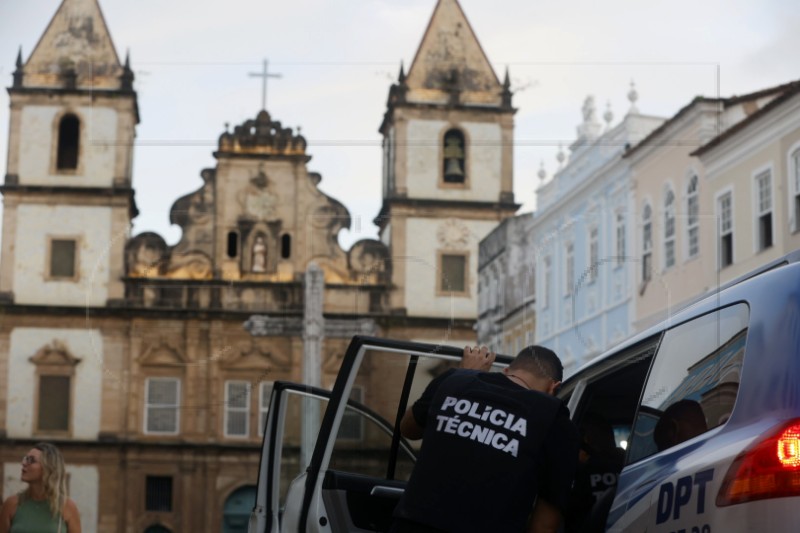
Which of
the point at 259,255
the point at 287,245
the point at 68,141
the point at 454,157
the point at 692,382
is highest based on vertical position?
the point at 68,141

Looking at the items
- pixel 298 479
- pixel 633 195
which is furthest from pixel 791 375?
pixel 633 195

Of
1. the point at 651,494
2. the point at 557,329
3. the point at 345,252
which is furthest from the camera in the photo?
the point at 345,252

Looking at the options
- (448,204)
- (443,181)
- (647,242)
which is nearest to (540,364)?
(647,242)

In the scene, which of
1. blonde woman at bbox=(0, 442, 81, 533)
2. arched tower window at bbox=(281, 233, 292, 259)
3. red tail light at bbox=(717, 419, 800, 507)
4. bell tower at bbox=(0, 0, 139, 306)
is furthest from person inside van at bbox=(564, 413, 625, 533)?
arched tower window at bbox=(281, 233, 292, 259)

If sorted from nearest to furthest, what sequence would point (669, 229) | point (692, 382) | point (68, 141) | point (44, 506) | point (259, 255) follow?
1. point (692, 382)
2. point (44, 506)
3. point (669, 229)
4. point (259, 255)
5. point (68, 141)

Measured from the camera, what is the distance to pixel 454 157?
149 ft

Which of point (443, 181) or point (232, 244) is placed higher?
point (443, 181)

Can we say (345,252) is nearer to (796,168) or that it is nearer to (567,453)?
(796,168)

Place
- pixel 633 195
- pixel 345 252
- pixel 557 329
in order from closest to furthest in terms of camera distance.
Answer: pixel 633 195
pixel 557 329
pixel 345 252

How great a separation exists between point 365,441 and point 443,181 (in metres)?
39.5

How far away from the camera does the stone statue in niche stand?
45.3 m

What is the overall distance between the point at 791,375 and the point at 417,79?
43251 millimetres

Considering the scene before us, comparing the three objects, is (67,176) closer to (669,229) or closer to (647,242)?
(647,242)

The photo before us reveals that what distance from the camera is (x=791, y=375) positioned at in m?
3.44
